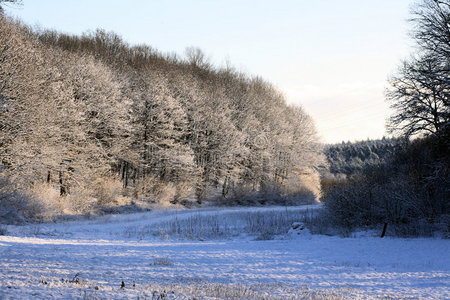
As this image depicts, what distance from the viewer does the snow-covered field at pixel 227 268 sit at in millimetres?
6391

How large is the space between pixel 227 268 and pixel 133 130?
69.5ft

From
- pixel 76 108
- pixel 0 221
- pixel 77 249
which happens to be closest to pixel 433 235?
pixel 77 249

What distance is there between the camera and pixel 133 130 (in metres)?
29.1

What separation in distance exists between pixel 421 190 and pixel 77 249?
52.2 ft

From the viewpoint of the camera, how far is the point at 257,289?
743 cm

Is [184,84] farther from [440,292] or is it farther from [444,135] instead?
[440,292]

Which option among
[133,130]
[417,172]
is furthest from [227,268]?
[133,130]

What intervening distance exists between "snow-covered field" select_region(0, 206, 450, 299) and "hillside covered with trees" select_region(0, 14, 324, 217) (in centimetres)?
651

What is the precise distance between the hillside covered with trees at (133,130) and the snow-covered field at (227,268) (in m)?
6.51

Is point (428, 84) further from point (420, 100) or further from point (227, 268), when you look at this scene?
point (227, 268)

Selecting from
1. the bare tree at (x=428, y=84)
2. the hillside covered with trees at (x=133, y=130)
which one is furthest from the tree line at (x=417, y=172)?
the hillside covered with trees at (x=133, y=130)

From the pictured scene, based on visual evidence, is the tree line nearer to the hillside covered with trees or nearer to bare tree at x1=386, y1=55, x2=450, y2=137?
bare tree at x1=386, y1=55, x2=450, y2=137

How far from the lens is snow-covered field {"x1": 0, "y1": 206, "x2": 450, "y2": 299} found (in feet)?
21.0

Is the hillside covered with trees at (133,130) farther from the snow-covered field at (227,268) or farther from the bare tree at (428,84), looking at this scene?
the bare tree at (428,84)
